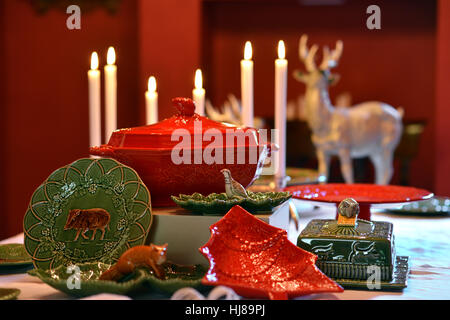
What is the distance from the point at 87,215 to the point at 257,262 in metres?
0.25

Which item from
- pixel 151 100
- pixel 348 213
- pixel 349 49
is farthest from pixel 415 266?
pixel 349 49

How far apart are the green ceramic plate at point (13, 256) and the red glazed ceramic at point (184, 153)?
0.20 meters

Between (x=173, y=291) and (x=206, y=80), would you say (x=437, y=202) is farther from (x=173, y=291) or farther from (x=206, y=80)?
(x=206, y=80)

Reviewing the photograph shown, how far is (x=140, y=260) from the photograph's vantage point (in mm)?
745

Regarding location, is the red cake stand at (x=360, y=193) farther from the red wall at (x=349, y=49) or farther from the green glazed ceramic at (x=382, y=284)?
the red wall at (x=349, y=49)

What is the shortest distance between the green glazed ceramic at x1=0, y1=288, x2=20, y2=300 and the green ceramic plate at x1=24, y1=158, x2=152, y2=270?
99mm

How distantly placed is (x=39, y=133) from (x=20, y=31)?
2.42 feet

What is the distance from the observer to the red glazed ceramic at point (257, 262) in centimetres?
71

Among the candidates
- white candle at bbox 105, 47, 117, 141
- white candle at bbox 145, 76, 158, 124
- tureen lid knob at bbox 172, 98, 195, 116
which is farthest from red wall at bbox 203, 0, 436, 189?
tureen lid knob at bbox 172, 98, 195, 116

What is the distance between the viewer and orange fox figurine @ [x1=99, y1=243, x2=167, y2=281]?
29.0 inches

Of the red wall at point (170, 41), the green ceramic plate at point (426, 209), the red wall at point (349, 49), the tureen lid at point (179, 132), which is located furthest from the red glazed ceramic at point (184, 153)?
the red wall at point (349, 49)

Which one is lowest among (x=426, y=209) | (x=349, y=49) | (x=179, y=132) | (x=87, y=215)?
(x=426, y=209)

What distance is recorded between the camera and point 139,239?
86cm

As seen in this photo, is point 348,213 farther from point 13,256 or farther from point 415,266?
point 13,256
